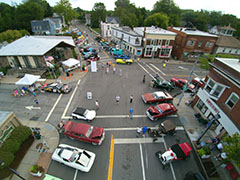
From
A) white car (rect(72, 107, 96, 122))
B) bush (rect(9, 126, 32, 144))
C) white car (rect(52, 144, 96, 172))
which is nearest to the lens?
white car (rect(52, 144, 96, 172))

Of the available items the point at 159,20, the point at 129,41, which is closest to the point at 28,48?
the point at 129,41

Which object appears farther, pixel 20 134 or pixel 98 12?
pixel 98 12

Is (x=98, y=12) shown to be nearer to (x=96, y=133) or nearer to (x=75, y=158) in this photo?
(x=96, y=133)

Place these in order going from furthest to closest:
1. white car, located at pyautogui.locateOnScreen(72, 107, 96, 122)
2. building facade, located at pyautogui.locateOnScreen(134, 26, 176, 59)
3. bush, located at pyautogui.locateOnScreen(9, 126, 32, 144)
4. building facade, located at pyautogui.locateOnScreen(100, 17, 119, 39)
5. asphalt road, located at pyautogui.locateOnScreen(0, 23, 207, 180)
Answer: building facade, located at pyautogui.locateOnScreen(100, 17, 119, 39), building facade, located at pyautogui.locateOnScreen(134, 26, 176, 59), white car, located at pyautogui.locateOnScreen(72, 107, 96, 122), bush, located at pyautogui.locateOnScreen(9, 126, 32, 144), asphalt road, located at pyautogui.locateOnScreen(0, 23, 207, 180)

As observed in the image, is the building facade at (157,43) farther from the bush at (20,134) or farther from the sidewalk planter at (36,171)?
the sidewalk planter at (36,171)

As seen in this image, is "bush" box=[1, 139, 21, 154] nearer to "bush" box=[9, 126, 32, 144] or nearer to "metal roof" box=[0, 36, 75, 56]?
"bush" box=[9, 126, 32, 144]

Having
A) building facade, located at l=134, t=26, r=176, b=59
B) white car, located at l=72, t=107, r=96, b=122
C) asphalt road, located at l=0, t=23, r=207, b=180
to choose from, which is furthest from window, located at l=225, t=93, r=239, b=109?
building facade, located at l=134, t=26, r=176, b=59

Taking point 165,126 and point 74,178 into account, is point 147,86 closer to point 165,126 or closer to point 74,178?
point 165,126
